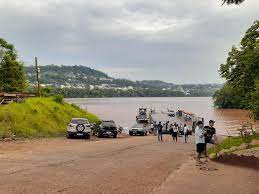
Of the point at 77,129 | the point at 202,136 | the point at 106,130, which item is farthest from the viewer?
the point at 106,130

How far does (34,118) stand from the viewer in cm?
3475

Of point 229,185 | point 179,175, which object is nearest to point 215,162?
point 179,175

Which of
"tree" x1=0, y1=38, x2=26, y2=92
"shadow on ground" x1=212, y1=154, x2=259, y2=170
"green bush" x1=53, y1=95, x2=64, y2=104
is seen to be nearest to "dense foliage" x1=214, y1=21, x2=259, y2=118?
"shadow on ground" x1=212, y1=154, x2=259, y2=170

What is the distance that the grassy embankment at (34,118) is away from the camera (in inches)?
1209

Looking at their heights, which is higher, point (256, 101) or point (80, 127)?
point (256, 101)

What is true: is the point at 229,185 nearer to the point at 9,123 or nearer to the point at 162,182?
the point at 162,182

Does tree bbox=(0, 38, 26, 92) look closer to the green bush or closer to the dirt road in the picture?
the green bush

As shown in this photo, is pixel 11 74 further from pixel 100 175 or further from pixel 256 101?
pixel 100 175

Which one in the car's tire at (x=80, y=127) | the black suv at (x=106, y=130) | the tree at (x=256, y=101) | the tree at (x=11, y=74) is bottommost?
the black suv at (x=106, y=130)

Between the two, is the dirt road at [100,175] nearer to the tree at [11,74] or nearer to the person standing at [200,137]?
the person standing at [200,137]

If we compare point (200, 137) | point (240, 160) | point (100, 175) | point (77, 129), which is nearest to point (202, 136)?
point (200, 137)

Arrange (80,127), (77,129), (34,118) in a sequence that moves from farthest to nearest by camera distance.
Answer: (34,118) → (80,127) → (77,129)

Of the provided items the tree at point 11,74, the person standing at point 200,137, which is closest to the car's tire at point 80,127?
the person standing at point 200,137

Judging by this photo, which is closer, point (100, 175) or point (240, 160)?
point (100, 175)
